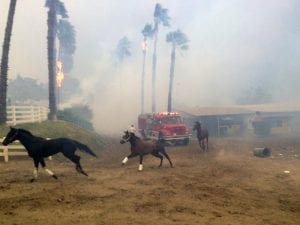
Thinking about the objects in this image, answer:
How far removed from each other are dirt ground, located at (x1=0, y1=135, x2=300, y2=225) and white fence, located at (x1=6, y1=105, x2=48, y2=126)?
673 centimetres

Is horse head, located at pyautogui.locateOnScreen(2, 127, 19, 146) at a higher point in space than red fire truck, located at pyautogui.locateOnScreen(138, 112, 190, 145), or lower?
higher

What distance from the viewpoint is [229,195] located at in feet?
43.2

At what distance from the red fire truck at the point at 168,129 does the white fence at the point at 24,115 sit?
9318 mm

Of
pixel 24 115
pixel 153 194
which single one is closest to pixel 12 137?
pixel 153 194

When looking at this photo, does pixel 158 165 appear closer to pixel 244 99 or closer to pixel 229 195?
pixel 229 195

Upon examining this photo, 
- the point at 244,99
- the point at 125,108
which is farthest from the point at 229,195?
the point at 244,99

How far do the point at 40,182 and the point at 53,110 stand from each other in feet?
59.0

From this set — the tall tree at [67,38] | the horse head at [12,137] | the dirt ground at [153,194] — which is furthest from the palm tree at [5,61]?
the tall tree at [67,38]

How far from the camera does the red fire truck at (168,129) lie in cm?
3109

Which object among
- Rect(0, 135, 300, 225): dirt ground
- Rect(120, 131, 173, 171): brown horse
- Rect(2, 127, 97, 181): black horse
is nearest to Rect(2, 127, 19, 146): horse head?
Rect(2, 127, 97, 181): black horse

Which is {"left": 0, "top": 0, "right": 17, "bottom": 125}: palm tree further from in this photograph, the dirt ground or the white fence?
the dirt ground

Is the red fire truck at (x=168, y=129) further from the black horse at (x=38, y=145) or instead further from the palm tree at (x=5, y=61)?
the black horse at (x=38, y=145)

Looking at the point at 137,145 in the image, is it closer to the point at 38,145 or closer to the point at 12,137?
the point at 38,145

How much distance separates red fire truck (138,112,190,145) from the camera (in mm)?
31094
